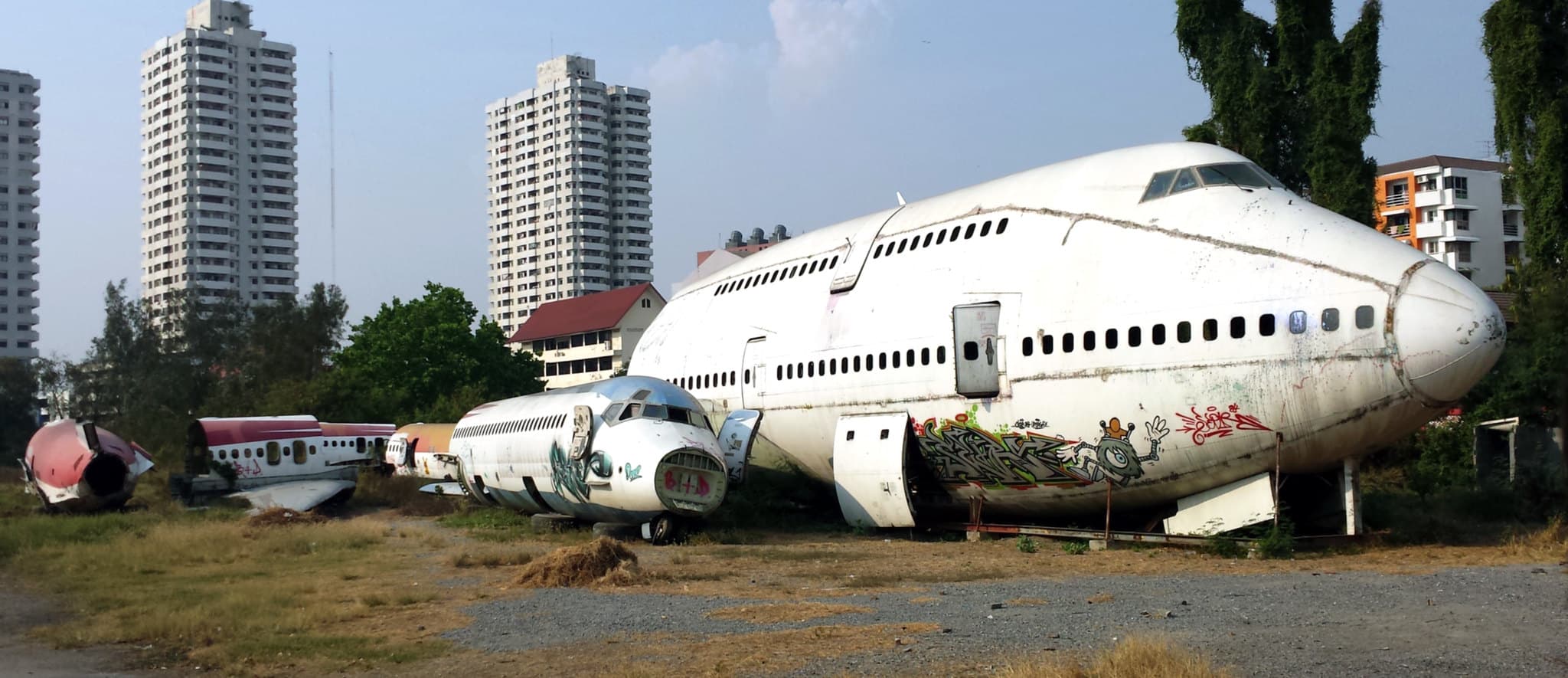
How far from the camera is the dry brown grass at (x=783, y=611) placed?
14477mm

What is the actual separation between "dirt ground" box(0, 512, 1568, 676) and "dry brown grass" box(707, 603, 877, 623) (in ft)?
0.17

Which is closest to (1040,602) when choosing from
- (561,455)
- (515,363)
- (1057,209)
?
(1057,209)

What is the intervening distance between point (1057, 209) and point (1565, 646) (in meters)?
12.7

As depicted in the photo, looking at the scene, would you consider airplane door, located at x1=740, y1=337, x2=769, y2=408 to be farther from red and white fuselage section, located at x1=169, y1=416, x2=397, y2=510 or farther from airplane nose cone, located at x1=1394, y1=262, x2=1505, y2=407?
red and white fuselage section, located at x1=169, y1=416, x2=397, y2=510

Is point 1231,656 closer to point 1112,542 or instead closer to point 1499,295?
point 1112,542

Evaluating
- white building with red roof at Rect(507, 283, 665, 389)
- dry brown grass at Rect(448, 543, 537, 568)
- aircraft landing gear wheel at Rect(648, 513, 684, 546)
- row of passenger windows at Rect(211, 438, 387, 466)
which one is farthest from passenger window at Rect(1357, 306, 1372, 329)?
white building with red roof at Rect(507, 283, 665, 389)

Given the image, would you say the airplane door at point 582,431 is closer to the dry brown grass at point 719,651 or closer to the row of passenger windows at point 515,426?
the row of passenger windows at point 515,426

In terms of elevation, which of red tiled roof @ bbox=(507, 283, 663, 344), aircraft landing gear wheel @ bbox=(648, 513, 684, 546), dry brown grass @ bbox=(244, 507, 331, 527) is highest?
red tiled roof @ bbox=(507, 283, 663, 344)

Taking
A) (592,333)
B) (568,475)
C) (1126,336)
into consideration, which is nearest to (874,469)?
(1126,336)

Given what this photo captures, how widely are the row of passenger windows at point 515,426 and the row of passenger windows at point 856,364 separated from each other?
16.3 feet

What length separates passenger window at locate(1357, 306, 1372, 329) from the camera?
58.8 ft

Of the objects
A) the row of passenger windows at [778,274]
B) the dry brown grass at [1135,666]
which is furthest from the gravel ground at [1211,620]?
the row of passenger windows at [778,274]

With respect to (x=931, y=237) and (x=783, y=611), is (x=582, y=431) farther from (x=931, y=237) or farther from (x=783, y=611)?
(x=783, y=611)

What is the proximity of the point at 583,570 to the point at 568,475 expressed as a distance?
289 inches
